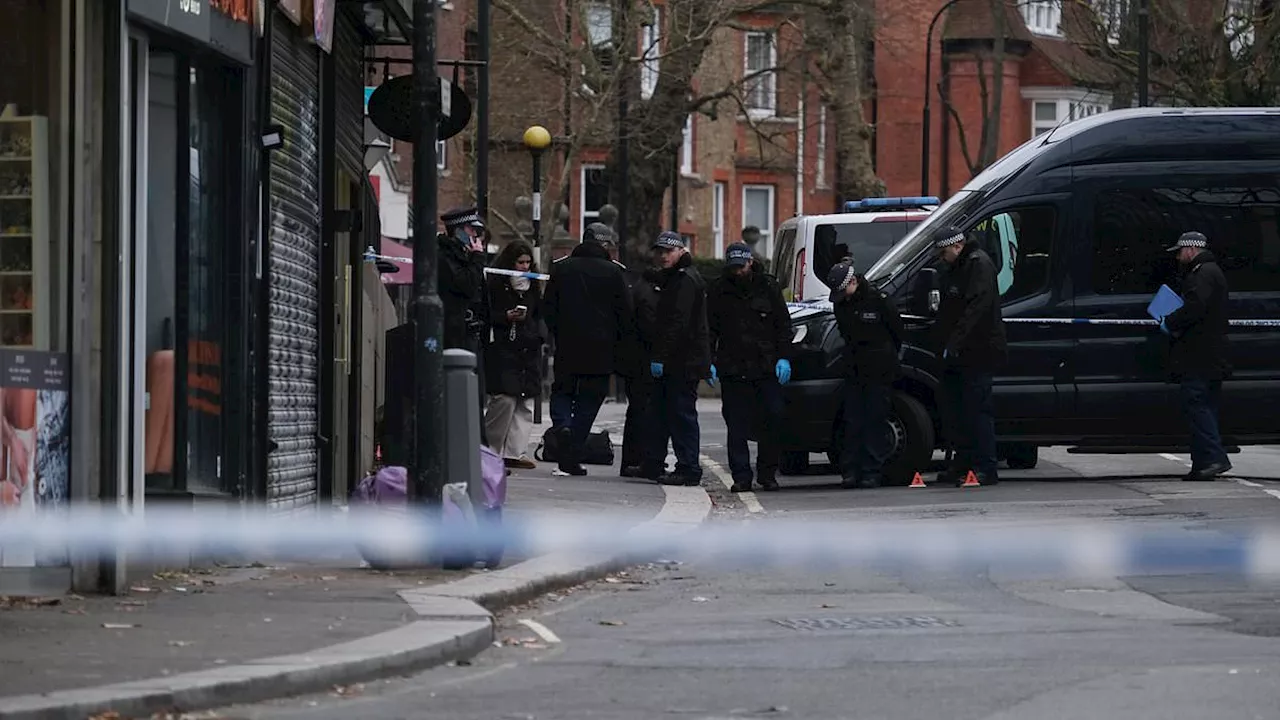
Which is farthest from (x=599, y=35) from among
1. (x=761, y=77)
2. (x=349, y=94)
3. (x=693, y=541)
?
(x=693, y=541)

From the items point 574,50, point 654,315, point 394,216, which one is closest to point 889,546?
point 654,315

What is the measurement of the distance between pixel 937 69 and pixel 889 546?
174 feet

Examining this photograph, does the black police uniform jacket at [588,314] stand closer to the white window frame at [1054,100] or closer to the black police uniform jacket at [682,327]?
the black police uniform jacket at [682,327]

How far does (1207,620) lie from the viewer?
10273 millimetres

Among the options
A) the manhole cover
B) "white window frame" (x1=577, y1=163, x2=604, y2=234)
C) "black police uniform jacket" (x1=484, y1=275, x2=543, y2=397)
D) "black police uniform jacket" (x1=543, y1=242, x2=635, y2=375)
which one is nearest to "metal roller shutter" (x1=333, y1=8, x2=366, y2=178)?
"black police uniform jacket" (x1=484, y1=275, x2=543, y2=397)

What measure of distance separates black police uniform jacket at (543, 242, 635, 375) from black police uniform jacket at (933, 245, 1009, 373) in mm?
2730

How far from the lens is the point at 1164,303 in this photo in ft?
60.0

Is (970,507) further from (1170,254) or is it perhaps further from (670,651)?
(670,651)

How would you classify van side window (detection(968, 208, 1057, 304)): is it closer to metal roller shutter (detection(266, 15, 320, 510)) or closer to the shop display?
metal roller shutter (detection(266, 15, 320, 510))

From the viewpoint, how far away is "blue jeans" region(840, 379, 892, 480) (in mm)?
18359

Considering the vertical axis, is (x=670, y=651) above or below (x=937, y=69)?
below

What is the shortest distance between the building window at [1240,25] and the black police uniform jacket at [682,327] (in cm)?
2187

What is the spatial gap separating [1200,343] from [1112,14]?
29.4 m

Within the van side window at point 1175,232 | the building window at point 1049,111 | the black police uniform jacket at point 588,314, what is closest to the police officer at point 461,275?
the black police uniform jacket at point 588,314
